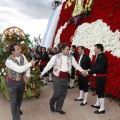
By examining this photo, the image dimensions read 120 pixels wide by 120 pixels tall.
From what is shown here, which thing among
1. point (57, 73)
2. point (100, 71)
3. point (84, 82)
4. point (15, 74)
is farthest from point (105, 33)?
point (15, 74)

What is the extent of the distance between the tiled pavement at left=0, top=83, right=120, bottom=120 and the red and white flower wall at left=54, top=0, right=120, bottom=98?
2.42ft

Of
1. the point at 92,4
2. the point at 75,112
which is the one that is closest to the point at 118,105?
the point at 75,112

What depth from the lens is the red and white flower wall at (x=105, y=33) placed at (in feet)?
20.9

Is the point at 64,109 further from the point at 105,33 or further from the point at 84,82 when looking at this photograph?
the point at 105,33

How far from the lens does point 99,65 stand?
511 centimetres

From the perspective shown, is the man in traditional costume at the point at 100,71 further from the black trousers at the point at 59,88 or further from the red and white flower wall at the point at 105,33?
the red and white flower wall at the point at 105,33

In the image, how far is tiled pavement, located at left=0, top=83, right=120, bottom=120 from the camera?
16.3 ft

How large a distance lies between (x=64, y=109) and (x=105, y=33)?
129 inches

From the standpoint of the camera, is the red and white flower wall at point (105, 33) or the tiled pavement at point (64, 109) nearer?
the tiled pavement at point (64, 109)

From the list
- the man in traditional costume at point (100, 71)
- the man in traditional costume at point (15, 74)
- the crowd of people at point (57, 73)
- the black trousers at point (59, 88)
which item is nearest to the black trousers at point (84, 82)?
the crowd of people at point (57, 73)

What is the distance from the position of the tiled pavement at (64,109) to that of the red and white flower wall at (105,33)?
74cm

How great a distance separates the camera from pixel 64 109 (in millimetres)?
5586

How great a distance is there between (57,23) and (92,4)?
15.5 feet

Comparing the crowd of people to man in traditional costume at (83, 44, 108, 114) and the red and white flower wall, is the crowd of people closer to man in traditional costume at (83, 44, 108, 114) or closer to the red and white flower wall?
man in traditional costume at (83, 44, 108, 114)
